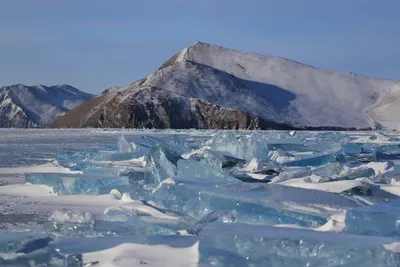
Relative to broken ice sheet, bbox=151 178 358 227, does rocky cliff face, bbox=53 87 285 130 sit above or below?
below

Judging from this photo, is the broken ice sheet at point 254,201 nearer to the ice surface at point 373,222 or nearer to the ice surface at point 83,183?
the ice surface at point 373,222

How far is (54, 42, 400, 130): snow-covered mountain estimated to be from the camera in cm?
7250

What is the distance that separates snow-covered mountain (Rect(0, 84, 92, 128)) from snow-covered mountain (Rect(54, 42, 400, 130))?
4990 centimetres

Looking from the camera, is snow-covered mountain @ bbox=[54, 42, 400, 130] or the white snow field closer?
the white snow field

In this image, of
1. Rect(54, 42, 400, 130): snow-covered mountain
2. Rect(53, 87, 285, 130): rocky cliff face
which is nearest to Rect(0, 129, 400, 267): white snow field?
Rect(53, 87, 285, 130): rocky cliff face

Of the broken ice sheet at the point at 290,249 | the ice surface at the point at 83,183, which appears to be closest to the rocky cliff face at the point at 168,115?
the ice surface at the point at 83,183

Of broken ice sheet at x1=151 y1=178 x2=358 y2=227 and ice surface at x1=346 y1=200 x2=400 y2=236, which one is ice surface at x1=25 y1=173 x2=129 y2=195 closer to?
broken ice sheet at x1=151 y1=178 x2=358 y2=227

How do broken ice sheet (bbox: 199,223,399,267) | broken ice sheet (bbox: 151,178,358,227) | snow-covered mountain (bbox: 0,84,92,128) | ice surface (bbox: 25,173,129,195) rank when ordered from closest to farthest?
broken ice sheet (bbox: 199,223,399,267) → broken ice sheet (bbox: 151,178,358,227) → ice surface (bbox: 25,173,129,195) → snow-covered mountain (bbox: 0,84,92,128)

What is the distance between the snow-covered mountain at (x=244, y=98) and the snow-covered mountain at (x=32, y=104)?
164ft

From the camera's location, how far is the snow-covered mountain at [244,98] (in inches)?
2854

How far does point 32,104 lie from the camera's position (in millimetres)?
153250

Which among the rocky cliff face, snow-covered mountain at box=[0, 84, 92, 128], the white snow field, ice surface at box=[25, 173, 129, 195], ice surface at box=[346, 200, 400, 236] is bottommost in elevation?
snow-covered mountain at box=[0, 84, 92, 128]

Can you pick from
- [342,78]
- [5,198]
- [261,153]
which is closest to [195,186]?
[5,198]

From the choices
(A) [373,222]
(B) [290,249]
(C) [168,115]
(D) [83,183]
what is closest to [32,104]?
(C) [168,115]
